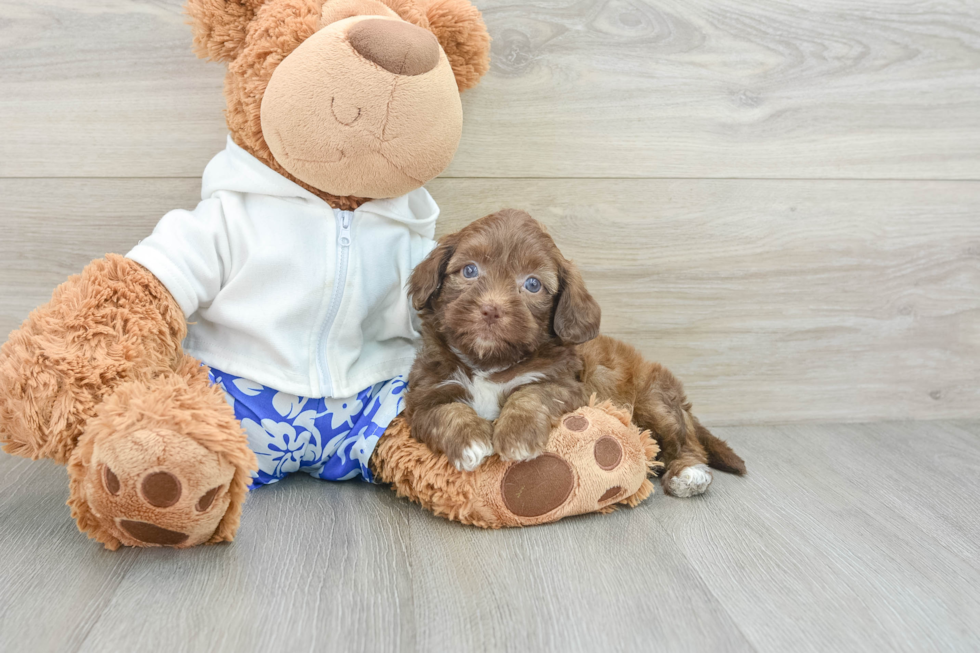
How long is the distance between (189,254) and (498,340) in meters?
0.71

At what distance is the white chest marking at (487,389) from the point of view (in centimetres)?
170

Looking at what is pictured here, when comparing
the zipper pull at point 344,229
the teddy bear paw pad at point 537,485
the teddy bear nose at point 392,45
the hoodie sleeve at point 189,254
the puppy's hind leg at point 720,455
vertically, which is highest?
the teddy bear nose at point 392,45

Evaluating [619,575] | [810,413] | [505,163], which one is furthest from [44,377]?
[810,413]

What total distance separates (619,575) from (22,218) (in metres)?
1.80

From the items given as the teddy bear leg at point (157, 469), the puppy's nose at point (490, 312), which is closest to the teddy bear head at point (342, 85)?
the puppy's nose at point (490, 312)

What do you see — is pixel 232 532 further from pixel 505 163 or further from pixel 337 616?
pixel 505 163

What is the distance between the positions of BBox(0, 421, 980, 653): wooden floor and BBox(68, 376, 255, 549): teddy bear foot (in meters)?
0.08

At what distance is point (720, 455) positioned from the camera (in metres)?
2.01

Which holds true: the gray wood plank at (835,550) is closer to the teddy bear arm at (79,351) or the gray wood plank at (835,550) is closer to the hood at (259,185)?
the hood at (259,185)

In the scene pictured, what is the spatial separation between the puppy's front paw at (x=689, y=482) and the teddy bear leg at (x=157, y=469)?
39.9 inches

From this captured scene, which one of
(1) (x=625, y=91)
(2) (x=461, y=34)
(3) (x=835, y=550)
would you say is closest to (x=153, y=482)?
(2) (x=461, y=34)

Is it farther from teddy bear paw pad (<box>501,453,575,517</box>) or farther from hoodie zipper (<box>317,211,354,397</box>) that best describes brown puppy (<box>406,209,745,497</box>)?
hoodie zipper (<box>317,211,354,397</box>)

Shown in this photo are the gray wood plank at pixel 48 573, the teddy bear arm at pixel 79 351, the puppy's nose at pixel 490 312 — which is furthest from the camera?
the puppy's nose at pixel 490 312

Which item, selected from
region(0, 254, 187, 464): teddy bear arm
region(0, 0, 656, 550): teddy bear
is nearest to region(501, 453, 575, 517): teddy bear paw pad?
region(0, 0, 656, 550): teddy bear
